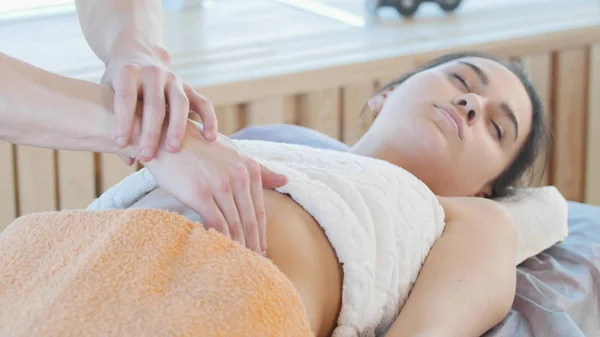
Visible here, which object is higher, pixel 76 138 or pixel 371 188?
pixel 76 138

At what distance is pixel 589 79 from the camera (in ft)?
10.00

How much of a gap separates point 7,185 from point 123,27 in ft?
2.94

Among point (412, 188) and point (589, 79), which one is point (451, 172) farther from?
point (589, 79)

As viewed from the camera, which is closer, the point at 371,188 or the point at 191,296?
the point at 191,296

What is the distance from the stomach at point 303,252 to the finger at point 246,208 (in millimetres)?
61

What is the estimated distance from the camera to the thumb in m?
1.47

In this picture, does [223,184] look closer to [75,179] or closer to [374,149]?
[374,149]

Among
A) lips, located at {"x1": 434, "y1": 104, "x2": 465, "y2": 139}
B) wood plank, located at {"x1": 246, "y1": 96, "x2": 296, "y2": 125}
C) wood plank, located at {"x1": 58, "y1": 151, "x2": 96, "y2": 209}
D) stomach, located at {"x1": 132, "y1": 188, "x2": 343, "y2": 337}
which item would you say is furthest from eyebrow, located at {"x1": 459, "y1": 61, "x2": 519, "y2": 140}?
wood plank, located at {"x1": 58, "y1": 151, "x2": 96, "y2": 209}

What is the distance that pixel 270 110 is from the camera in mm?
2561

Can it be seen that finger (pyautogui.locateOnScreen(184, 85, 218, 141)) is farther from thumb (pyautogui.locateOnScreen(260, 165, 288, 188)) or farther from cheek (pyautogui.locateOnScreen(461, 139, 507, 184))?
cheek (pyautogui.locateOnScreen(461, 139, 507, 184))

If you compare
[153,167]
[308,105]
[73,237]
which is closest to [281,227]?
[153,167]

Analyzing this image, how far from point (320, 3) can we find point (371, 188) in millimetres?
1828

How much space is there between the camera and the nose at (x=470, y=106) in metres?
1.87

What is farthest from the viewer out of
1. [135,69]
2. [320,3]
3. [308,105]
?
[320,3]
